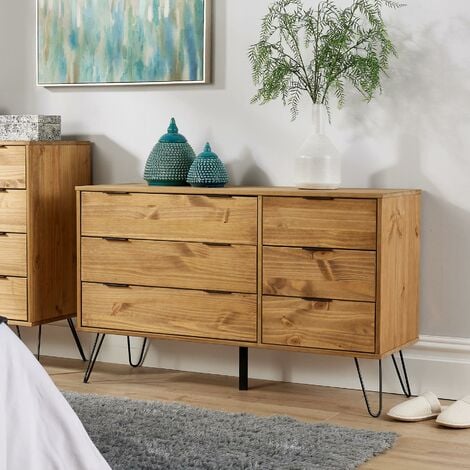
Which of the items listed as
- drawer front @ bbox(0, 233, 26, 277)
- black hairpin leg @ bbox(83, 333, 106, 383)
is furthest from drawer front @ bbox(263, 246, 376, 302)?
drawer front @ bbox(0, 233, 26, 277)

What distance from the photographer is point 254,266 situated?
3.52 m

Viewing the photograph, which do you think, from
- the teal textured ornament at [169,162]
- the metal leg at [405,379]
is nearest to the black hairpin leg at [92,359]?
the teal textured ornament at [169,162]

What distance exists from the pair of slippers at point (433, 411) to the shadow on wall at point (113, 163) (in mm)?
1462

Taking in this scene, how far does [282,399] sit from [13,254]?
3.90 feet

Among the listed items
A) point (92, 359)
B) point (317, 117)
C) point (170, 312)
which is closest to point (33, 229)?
point (92, 359)

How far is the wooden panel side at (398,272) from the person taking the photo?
10.9ft

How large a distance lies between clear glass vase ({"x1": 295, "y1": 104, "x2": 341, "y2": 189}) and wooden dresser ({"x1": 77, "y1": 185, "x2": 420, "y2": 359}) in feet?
0.38

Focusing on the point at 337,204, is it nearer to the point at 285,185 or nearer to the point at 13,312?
the point at 285,185

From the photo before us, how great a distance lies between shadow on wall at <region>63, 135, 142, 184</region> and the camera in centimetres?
416

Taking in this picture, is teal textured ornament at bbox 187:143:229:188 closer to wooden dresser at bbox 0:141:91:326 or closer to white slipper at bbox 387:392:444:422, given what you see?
wooden dresser at bbox 0:141:91:326

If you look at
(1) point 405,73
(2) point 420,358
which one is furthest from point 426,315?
(1) point 405,73

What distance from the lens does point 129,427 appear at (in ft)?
10.3

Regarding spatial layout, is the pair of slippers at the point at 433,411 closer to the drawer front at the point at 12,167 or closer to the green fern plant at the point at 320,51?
the green fern plant at the point at 320,51

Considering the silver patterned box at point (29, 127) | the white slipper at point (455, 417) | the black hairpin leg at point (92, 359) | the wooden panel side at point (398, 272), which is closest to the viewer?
the white slipper at point (455, 417)
